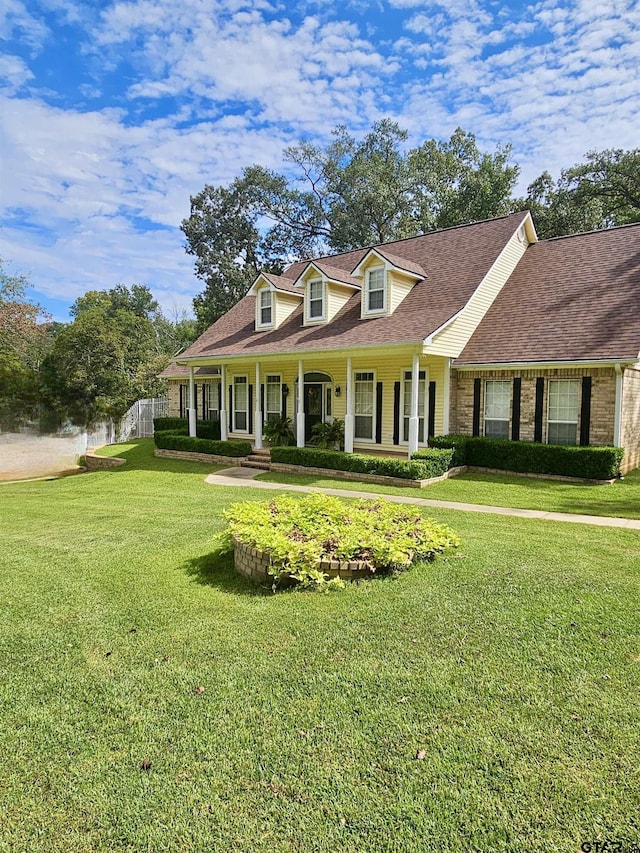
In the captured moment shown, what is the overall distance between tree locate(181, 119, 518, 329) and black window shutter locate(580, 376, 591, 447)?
17.8 m

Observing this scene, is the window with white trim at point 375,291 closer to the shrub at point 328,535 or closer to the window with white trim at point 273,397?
the window with white trim at point 273,397

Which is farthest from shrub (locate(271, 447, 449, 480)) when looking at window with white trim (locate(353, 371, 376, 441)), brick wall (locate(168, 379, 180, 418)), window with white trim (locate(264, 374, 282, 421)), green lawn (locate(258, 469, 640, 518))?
brick wall (locate(168, 379, 180, 418))

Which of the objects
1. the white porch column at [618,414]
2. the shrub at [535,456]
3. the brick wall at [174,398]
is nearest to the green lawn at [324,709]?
the shrub at [535,456]

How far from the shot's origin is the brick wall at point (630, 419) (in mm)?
12750

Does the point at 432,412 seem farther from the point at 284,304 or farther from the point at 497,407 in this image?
the point at 284,304

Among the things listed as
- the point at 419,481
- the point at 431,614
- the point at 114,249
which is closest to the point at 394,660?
the point at 431,614

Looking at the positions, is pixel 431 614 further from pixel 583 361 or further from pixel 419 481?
pixel 583 361

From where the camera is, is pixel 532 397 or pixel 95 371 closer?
pixel 532 397

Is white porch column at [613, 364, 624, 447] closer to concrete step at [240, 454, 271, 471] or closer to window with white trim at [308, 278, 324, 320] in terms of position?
window with white trim at [308, 278, 324, 320]

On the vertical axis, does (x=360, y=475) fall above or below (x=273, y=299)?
below

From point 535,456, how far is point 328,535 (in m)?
8.41

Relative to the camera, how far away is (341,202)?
32938 mm

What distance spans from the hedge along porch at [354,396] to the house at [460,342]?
47mm

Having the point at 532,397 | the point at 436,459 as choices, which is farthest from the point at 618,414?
the point at 436,459
